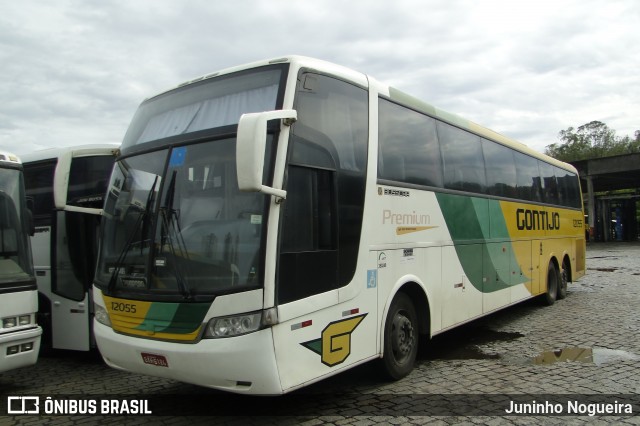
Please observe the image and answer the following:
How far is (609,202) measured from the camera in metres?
42.1

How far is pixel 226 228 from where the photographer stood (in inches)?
168

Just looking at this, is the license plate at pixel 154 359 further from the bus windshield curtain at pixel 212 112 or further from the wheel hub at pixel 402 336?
the wheel hub at pixel 402 336

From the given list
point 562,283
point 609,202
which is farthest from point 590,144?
point 562,283

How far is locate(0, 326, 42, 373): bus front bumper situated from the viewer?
18.1 ft

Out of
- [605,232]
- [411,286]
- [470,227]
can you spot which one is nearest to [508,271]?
[470,227]

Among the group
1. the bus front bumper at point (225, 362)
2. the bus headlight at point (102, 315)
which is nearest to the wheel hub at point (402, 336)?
the bus front bumper at point (225, 362)

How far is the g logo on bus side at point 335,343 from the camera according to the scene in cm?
458

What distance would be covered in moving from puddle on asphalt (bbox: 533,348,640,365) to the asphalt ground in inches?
0.5

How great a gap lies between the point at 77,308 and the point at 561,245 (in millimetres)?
10977

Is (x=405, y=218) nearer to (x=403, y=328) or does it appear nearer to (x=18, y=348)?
(x=403, y=328)

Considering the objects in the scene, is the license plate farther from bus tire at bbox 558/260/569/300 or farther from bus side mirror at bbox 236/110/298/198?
bus tire at bbox 558/260/569/300

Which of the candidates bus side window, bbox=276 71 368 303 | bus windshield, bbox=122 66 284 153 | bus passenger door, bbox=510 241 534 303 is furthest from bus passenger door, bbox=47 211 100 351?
bus passenger door, bbox=510 241 534 303

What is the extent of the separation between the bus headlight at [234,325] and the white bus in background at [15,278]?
115 inches

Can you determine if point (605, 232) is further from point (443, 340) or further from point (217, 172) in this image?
point (217, 172)
